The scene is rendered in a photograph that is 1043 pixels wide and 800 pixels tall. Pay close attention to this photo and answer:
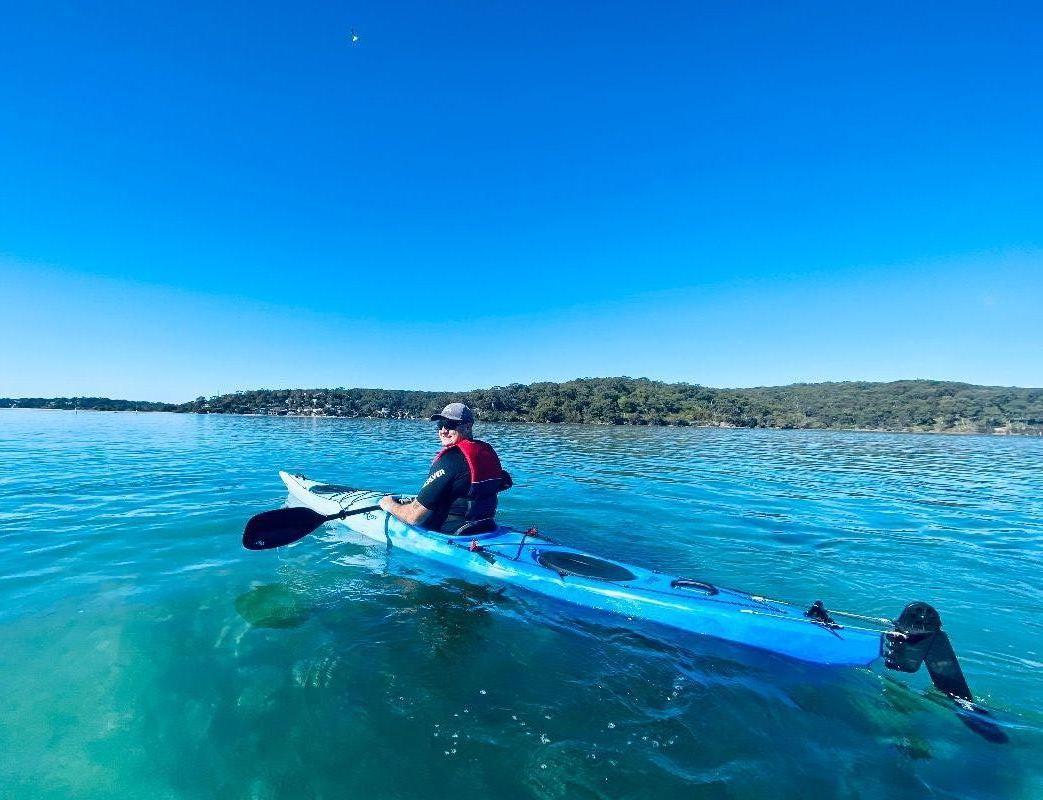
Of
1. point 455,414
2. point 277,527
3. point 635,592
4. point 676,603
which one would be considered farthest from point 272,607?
point 676,603

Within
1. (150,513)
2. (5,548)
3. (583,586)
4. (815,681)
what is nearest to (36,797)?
(583,586)

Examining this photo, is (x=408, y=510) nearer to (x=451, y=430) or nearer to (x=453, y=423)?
(x=451, y=430)

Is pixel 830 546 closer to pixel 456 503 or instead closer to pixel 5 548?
pixel 456 503

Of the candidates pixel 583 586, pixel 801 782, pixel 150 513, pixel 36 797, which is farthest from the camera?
pixel 150 513

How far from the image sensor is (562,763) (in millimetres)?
3311

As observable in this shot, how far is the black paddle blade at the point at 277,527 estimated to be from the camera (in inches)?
266

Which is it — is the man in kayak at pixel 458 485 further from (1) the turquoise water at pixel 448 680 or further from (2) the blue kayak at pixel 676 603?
(1) the turquoise water at pixel 448 680

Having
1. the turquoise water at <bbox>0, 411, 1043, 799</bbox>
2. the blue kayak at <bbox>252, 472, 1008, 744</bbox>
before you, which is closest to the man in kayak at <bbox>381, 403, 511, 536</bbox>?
the blue kayak at <bbox>252, 472, 1008, 744</bbox>

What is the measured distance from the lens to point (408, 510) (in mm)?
7461

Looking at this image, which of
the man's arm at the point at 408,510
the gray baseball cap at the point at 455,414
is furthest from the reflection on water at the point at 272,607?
the gray baseball cap at the point at 455,414

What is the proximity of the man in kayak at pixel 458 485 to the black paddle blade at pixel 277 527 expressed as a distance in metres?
1.46

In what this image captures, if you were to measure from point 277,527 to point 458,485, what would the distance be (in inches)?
112

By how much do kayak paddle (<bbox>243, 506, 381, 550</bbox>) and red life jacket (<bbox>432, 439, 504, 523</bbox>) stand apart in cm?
239

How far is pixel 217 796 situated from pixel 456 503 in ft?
14.7
